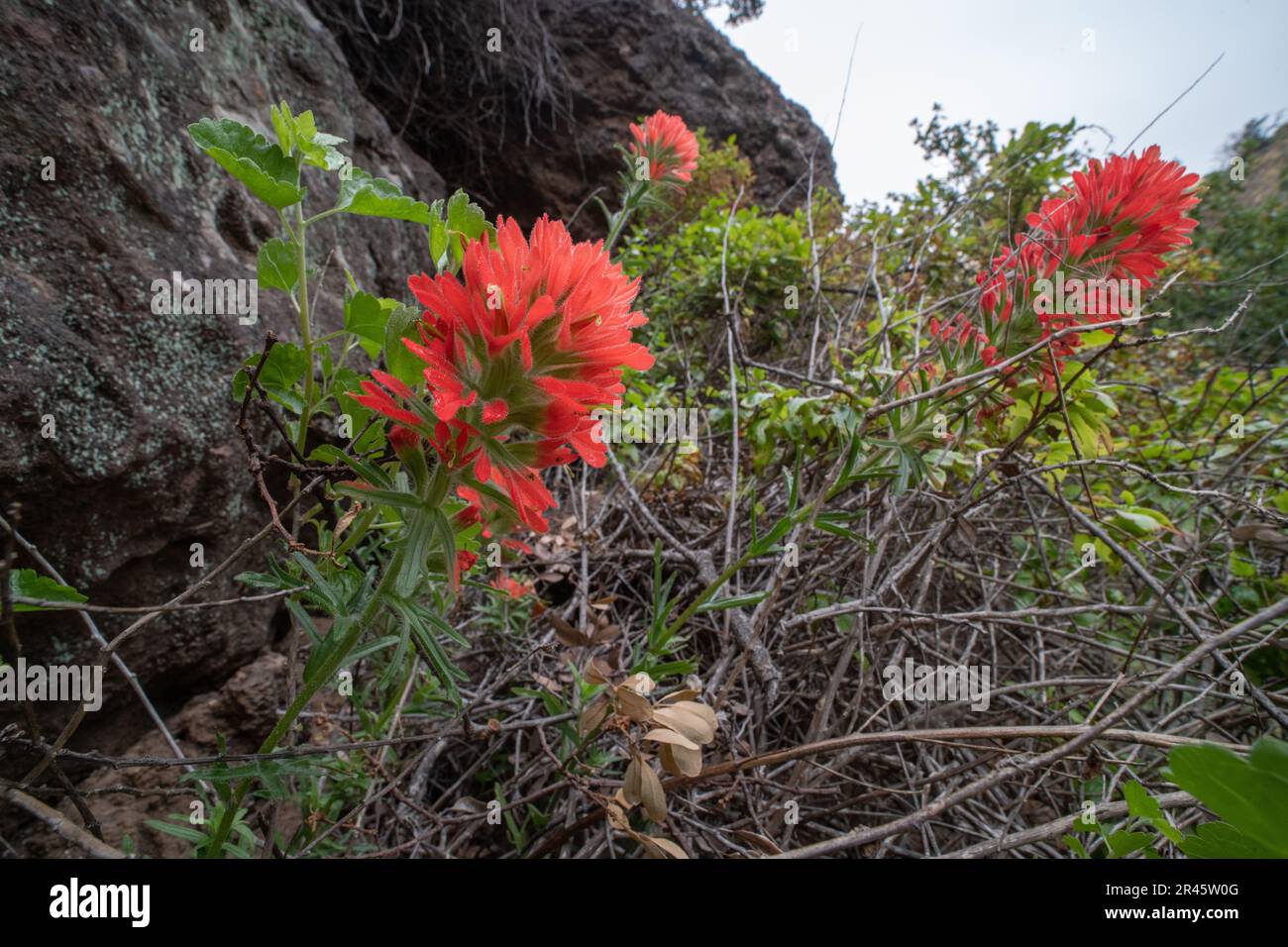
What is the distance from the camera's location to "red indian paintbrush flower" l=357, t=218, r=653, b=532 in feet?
2.28

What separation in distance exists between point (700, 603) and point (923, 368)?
0.75 m

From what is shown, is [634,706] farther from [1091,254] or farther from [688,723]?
[1091,254]

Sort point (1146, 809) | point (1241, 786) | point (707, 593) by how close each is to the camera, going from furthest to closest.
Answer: point (707, 593)
point (1146, 809)
point (1241, 786)

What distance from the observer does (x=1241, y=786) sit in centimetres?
43

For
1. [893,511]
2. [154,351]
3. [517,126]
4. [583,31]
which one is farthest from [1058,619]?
[583,31]

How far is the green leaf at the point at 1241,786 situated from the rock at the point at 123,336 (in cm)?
176

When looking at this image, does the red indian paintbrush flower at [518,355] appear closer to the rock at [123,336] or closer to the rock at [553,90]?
the rock at [123,336]

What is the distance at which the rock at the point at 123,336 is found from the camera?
3.83ft

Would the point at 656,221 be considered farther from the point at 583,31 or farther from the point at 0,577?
the point at 0,577

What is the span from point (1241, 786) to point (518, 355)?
78cm

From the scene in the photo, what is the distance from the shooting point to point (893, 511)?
4.86 ft

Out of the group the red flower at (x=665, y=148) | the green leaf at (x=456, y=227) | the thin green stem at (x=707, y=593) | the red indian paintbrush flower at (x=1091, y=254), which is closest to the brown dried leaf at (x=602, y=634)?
the thin green stem at (x=707, y=593)

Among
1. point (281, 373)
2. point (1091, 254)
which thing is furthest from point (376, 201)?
point (1091, 254)

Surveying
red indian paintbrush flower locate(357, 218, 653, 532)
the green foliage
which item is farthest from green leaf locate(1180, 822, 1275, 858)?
the green foliage
